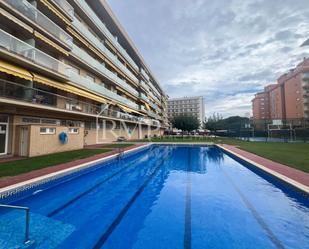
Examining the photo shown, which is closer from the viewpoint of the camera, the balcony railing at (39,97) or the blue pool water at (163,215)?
the blue pool water at (163,215)

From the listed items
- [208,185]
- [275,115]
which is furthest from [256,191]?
[275,115]

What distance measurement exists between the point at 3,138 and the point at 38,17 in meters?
10.4

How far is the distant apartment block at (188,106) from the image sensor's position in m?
135

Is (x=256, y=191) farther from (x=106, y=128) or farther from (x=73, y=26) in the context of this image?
(x=106, y=128)

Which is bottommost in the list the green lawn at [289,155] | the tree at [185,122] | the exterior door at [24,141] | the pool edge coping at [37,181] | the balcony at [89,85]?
the pool edge coping at [37,181]

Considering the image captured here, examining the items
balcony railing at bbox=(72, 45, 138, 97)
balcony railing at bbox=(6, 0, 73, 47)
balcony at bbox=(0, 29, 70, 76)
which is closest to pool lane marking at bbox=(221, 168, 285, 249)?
balcony at bbox=(0, 29, 70, 76)

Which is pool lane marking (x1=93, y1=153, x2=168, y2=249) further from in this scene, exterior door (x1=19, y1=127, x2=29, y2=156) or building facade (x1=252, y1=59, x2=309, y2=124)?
building facade (x1=252, y1=59, x2=309, y2=124)

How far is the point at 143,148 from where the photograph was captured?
24.6m

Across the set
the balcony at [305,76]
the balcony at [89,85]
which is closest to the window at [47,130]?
the balcony at [89,85]

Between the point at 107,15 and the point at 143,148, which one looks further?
the point at 107,15

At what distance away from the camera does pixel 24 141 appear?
46.7 ft

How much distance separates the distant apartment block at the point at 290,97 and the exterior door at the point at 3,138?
5121cm

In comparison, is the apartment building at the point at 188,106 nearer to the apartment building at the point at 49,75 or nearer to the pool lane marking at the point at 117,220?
the apartment building at the point at 49,75

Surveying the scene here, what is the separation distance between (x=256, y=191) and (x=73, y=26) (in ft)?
75.5
